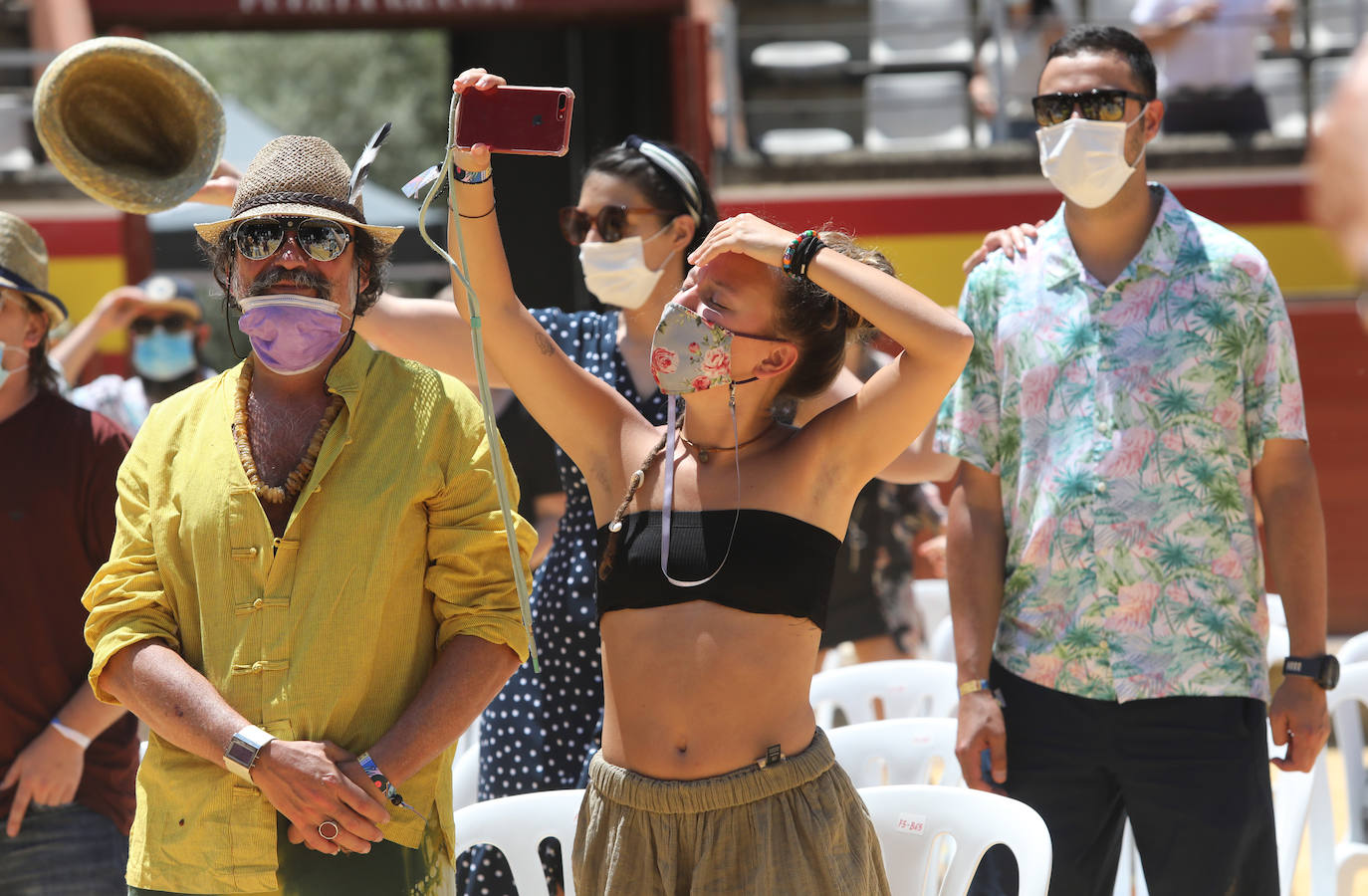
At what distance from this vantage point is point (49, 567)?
10.4ft

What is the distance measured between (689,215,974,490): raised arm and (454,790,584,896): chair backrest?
0.93m

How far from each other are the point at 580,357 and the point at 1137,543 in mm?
1226

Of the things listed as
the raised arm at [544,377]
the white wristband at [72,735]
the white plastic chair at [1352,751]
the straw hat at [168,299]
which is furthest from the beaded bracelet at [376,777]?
the straw hat at [168,299]

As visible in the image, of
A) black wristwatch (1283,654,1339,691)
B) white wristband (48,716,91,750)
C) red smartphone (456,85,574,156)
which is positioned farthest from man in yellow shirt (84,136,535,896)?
black wristwatch (1283,654,1339,691)

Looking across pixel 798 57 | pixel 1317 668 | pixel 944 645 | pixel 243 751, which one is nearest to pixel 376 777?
pixel 243 751

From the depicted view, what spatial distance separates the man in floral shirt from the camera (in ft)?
10.0

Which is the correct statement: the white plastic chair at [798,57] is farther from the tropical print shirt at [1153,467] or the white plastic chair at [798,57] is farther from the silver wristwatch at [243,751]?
the silver wristwatch at [243,751]

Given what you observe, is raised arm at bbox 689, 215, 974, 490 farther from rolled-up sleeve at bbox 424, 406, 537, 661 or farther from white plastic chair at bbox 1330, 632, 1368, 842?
white plastic chair at bbox 1330, 632, 1368, 842

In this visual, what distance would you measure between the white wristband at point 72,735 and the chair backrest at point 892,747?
159cm

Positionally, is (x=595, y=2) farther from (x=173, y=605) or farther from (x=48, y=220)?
(x=173, y=605)

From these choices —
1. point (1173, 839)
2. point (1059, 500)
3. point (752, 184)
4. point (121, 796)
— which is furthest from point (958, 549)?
point (752, 184)

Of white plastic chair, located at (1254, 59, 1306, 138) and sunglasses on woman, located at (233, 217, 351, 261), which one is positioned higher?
white plastic chair, located at (1254, 59, 1306, 138)

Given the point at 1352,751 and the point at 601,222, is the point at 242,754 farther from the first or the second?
the point at 1352,751

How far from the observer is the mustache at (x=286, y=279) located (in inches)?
97.4
